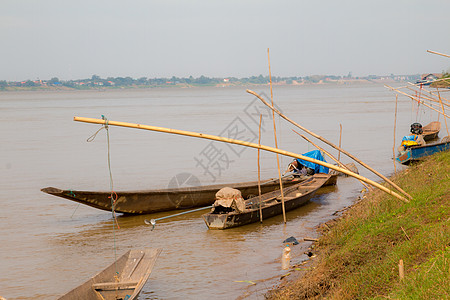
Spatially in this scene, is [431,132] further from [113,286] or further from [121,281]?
[113,286]

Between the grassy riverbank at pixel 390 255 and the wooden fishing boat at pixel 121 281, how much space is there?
1.91 m

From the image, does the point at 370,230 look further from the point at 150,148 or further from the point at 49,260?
the point at 150,148

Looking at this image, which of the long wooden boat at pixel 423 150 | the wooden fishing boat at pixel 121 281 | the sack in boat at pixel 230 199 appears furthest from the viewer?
the long wooden boat at pixel 423 150

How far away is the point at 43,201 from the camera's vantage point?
14953 mm

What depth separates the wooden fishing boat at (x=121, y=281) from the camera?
21.4ft

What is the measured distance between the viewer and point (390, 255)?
19.5ft

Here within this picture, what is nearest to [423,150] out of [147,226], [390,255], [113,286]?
[147,226]

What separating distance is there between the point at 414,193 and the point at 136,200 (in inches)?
274

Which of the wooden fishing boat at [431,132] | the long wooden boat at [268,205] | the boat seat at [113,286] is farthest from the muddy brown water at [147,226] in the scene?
the wooden fishing boat at [431,132]

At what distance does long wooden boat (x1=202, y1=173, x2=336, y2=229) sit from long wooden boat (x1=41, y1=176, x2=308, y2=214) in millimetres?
712

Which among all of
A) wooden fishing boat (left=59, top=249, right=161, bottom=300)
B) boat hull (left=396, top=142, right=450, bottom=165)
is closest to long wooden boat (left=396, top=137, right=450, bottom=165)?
boat hull (left=396, top=142, right=450, bottom=165)

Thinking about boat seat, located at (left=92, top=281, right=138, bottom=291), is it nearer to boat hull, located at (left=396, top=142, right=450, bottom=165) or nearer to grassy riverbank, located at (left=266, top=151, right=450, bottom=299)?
grassy riverbank, located at (left=266, top=151, right=450, bottom=299)

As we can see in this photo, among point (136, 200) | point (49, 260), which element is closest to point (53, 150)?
point (136, 200)

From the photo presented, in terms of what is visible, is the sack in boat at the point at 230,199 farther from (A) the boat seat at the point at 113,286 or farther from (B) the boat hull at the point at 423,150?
(B) the boat hull at the point at 423,150
